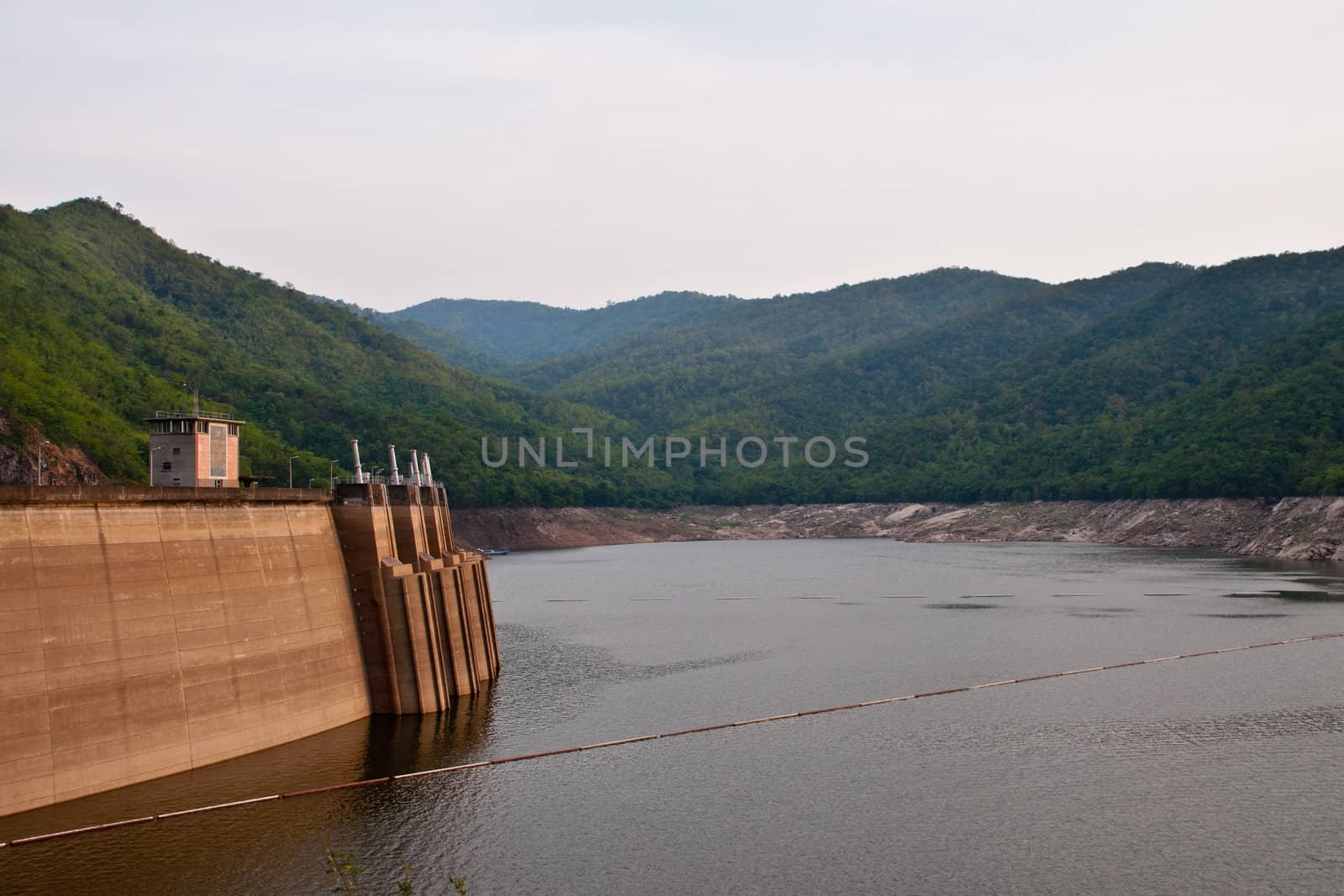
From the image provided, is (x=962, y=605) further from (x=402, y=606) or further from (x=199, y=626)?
(x=199, y=626)

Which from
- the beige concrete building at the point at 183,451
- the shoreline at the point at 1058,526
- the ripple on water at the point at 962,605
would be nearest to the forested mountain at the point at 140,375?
the shoreline at the point at 1058,526

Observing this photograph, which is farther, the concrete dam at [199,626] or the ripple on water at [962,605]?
the ripple on water at [962,605]

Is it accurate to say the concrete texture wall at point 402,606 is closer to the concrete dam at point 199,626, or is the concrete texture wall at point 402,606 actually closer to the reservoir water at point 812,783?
the concrete dam at point 199,626

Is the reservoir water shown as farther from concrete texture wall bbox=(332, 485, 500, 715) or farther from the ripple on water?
the ripple on water

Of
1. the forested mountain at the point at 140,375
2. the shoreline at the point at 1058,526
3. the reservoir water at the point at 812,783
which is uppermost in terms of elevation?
the forested mountain at the point at 140,375

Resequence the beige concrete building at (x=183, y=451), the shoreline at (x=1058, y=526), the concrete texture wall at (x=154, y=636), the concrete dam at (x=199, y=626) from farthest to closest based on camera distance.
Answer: the shoreline at (x=1058, y=526) < the beige concrete building at (x=183, y=451) < the concrete dam at (x=199, y=626) < the concrete texture wall at (x=154, y=636)

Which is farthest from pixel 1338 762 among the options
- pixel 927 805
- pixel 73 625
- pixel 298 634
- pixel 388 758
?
pixel 73 625

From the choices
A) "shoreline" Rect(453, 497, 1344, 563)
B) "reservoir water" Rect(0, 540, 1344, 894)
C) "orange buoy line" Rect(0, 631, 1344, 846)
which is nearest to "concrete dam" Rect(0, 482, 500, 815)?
"reservoir water" Rect(0, 540, 1344, 894)

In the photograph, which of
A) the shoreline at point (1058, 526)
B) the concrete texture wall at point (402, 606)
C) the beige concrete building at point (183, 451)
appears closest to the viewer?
the concrete texture wall at point (402, 606)
